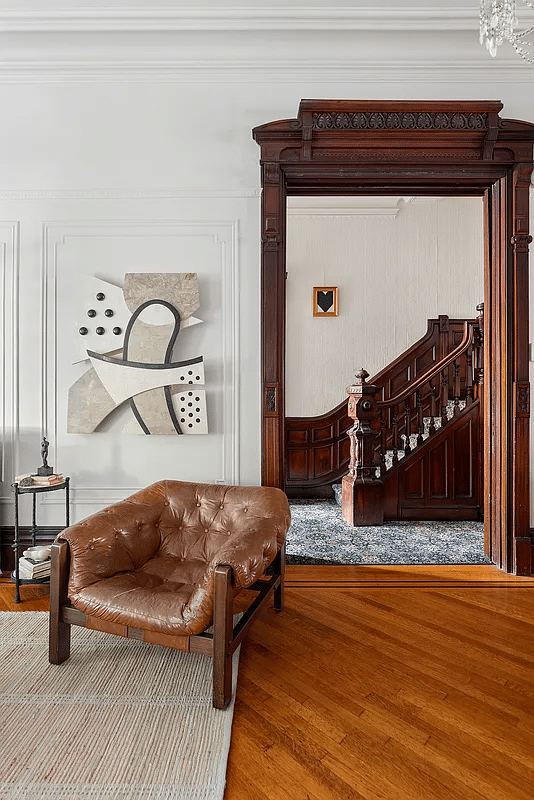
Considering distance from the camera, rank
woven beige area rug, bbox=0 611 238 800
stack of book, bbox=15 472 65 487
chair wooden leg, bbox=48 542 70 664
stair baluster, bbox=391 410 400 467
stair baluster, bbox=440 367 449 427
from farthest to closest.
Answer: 1. stair baluster, bbox=440 367 449 427
2. stair baluster, bbox=391 410 400 467
3. stack of book, bbox=15 472 65 487
4. chair wooden leg, bbox=48 542 70 664
5. woven beige area rug, bbox=0 611 238 800

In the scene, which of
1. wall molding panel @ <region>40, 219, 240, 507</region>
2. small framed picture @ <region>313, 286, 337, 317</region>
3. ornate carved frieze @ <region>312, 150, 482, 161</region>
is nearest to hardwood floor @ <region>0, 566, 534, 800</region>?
wall molding panel @ <region>40, 219, 240, 507</region>

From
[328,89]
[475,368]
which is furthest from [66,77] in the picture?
[475,368]

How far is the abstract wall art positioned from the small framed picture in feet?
11.0

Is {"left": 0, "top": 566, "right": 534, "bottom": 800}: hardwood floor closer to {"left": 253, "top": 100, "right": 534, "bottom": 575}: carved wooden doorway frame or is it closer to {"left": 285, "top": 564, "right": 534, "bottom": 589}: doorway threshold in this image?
{"left": 285, "top": 564, "right": 534, "bottom": 589}: doorway threshold

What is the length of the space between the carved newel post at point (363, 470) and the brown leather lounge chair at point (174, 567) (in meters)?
2.10

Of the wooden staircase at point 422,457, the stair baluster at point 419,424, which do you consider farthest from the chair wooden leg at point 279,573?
the stair baluster at point 419,424

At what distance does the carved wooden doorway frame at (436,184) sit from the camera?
3.46 metres

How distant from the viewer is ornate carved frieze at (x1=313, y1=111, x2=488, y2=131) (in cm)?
344

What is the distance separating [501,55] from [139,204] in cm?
271

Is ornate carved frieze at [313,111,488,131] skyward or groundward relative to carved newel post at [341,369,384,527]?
skyward

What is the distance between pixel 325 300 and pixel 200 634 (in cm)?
520

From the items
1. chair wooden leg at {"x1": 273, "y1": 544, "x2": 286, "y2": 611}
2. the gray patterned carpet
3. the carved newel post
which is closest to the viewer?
chair wooden leg at {"x1": 273, "y1": 544, "x2": 286, "y2": 611}

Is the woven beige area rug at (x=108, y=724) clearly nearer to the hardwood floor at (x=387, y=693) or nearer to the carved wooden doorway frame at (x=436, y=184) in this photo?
the hardwood floor at (x=387, y=693)

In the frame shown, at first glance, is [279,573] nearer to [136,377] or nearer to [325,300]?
[136,377]
